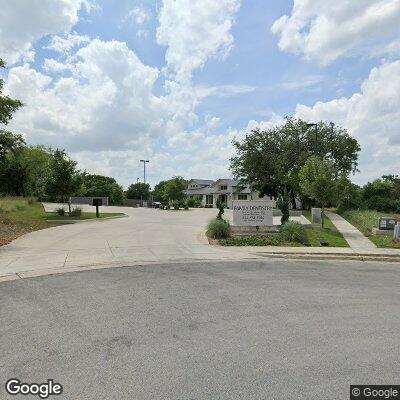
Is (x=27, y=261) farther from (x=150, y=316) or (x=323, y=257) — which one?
(x=323, y=257)

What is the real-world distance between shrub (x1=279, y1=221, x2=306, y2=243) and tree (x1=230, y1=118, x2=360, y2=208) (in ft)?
76.9

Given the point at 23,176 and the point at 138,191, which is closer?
the point at 23,176

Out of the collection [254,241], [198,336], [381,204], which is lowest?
[198,336]

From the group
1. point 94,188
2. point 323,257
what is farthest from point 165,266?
point 94,188

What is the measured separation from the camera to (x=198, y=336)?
17.2ft

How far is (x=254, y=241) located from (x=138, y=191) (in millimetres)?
71542

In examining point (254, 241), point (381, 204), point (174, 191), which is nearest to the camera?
point (254, 241)

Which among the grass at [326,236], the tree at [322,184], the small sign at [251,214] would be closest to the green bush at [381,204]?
the tree at [322,184]

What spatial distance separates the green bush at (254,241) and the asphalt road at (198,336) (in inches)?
250

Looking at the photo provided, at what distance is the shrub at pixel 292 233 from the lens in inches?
631

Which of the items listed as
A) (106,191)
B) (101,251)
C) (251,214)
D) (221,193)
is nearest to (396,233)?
(251,214)

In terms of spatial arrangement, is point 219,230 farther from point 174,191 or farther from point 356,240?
point 174,191

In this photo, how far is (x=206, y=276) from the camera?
933 centimetres

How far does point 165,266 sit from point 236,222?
25.8 feet
